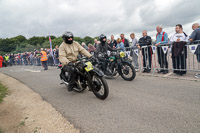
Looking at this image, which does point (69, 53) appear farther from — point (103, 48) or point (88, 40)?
point (88, 40)

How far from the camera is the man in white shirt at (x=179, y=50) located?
5250 mm

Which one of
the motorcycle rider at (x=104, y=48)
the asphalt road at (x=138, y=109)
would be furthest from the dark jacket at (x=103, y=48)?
the asphalt road at (x=138, y=109)

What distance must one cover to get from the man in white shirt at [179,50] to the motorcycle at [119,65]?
186cm

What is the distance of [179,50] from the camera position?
17.3 feet

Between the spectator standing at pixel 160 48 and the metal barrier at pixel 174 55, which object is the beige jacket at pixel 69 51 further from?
the spectator standing at pixel 160 48

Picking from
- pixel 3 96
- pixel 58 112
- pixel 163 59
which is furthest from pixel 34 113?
pixel 163 59

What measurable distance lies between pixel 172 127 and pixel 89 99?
7.27 ft

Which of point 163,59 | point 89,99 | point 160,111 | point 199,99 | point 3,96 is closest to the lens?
point 160,111

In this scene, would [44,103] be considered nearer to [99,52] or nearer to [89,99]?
[89,99]

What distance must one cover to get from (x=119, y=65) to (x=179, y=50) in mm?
2393

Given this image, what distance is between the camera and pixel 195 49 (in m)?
4.84

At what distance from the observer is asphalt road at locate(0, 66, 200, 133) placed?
238 centimetres

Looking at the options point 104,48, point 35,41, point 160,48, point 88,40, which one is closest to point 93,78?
point 104,48

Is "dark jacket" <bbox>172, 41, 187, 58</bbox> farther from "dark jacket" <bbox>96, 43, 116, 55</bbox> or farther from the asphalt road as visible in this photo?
"dark jacket" <bbox>96, 43, 116, 55</bbox>
